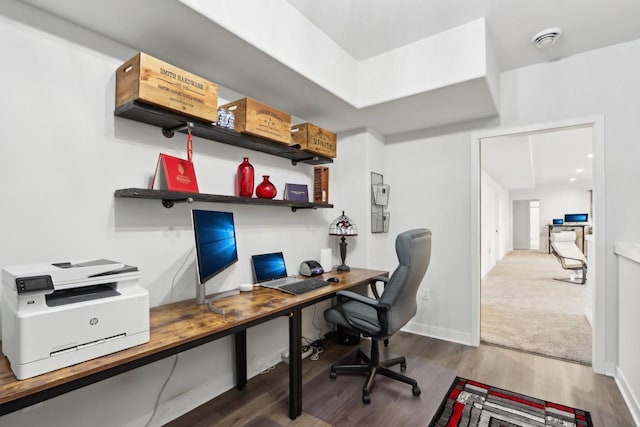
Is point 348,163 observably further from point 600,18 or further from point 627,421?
point 627,421

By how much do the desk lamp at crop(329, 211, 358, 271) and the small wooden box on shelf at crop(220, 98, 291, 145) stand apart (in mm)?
1070

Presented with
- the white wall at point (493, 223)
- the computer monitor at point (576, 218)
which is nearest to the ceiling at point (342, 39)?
the white wall at point (493, 223)

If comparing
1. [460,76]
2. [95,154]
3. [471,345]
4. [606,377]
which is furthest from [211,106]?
[606,377]

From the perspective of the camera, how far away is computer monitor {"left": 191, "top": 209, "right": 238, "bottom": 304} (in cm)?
163

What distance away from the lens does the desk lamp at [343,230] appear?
118 inches

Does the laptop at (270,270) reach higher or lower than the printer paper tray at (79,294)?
lower

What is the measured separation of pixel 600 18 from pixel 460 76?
99cm

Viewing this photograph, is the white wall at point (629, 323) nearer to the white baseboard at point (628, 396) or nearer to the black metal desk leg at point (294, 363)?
the white baseboard at point (628, 396)

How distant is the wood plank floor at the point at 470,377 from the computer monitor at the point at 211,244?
2.52 feet

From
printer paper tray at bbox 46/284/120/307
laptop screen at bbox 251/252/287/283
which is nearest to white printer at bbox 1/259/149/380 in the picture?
printer paper tray at bbox 46/284/120/307

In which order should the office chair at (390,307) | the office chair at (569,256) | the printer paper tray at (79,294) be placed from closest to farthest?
the printer paper tray at (79,294), the office chair at (390,307), the office chair at (569,256)

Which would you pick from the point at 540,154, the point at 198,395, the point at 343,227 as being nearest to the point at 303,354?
the point at 198,395

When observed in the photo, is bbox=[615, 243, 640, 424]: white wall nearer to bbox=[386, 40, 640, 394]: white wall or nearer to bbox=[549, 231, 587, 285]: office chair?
bbox=[386, 40, 640, 394]: white wall

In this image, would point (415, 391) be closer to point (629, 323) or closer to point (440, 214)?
point (629, 323)
